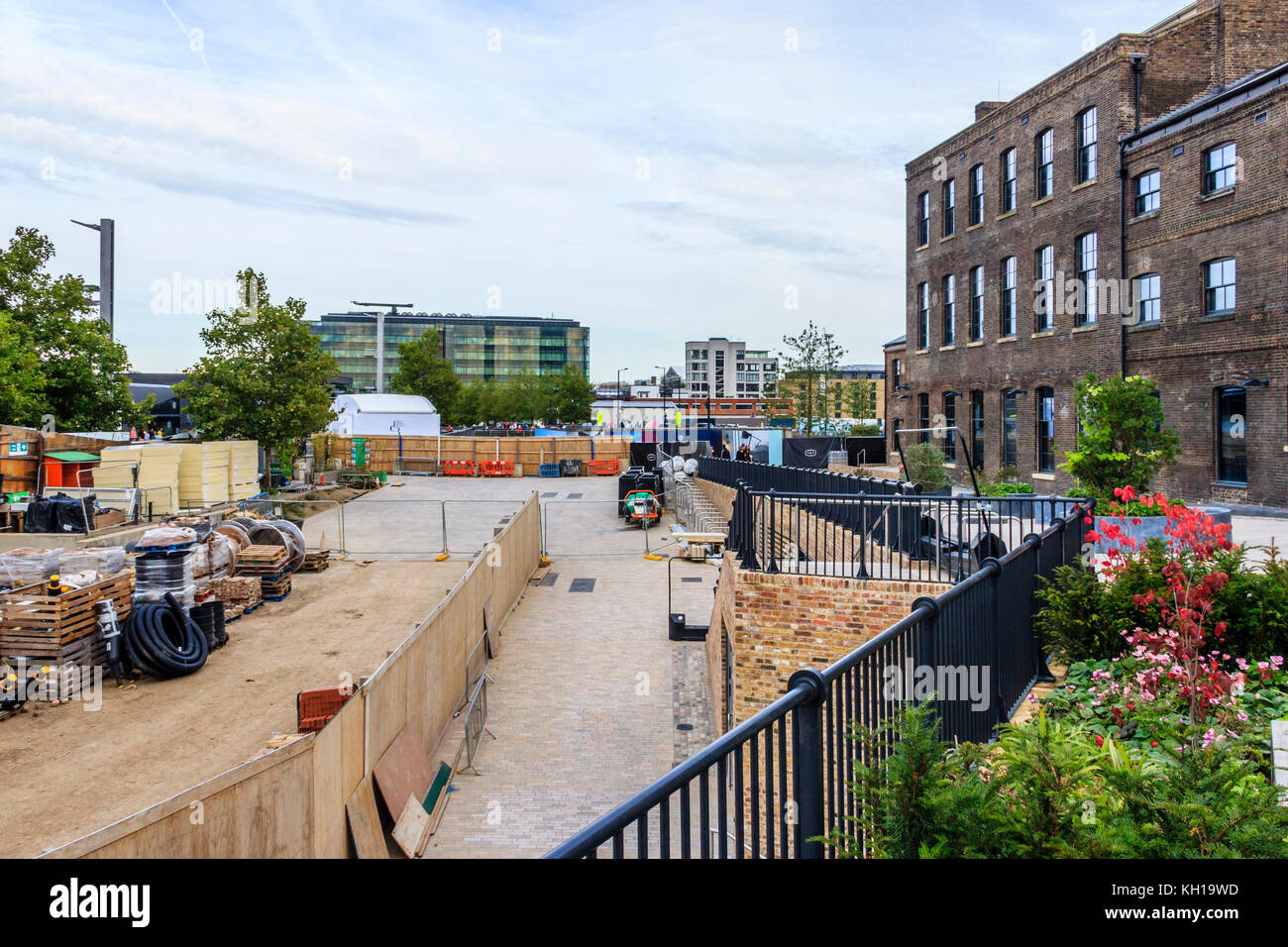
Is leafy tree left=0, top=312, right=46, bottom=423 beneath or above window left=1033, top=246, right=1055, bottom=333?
beneath

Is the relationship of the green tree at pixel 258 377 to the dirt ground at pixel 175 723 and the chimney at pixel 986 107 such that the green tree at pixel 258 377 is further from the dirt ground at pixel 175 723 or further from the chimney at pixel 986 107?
the chimney at pixel 986 107

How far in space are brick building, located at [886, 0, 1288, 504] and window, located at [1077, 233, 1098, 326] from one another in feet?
0.15

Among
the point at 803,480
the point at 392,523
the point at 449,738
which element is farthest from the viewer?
the point at 392,523

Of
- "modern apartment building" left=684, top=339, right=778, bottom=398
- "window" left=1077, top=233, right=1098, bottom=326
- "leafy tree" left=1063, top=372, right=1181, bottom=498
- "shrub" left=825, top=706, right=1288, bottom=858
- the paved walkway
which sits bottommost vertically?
the paved walkway

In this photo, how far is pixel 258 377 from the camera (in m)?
39.4

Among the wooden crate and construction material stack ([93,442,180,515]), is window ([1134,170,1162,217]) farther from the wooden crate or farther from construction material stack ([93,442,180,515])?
construction material stack ([93,442,180,515])

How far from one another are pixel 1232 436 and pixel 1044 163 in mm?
12552

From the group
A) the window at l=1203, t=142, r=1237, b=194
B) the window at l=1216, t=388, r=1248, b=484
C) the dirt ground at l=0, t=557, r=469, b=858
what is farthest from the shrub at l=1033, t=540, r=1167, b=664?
the window at l=1203, t=142, r=1237, b=194

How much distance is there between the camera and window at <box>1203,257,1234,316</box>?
910 inches

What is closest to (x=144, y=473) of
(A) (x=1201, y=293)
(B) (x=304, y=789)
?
(B) (x=304, y=789)

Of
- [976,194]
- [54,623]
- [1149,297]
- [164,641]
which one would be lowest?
[164,641]

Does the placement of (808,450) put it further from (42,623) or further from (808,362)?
(42,623)
